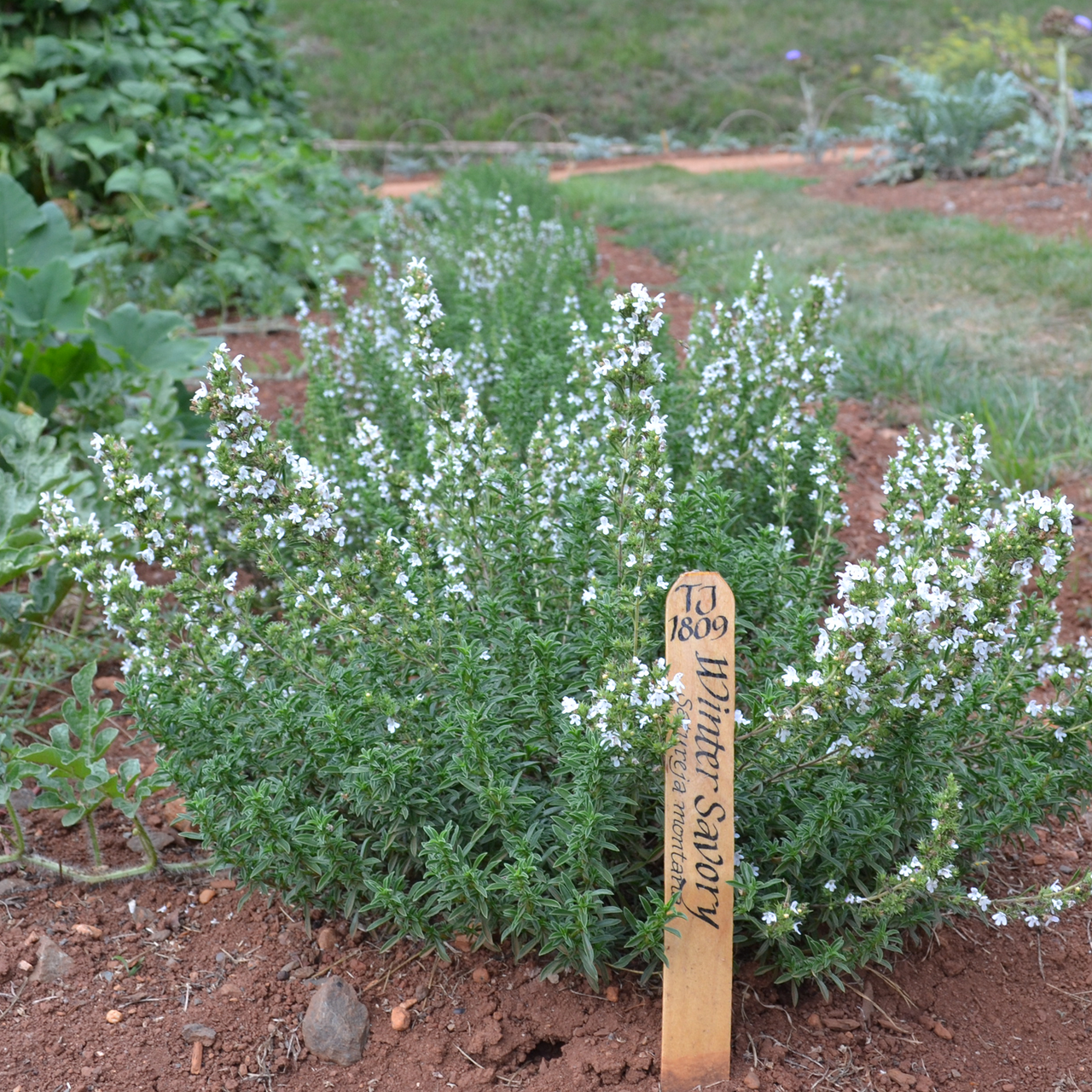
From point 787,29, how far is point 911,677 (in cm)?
2659

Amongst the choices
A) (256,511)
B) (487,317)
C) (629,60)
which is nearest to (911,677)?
(256,511)

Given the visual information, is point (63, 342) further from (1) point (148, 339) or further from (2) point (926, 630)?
(2) point (926, 630)

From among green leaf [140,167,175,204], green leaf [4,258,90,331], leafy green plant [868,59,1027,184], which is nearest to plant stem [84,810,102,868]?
green leaf [4,258,90,331]

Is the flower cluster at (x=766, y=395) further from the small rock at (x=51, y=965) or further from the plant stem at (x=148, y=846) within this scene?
the small rock at (x=51, y=965)

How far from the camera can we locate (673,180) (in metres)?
13.2

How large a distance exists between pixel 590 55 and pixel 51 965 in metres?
23.5

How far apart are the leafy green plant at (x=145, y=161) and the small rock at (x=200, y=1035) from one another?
17.8ft

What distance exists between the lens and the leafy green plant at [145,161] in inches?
275

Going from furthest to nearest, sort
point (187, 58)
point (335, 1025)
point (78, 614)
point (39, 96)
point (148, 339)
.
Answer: point (187, 58)
point (39, 96)
point (148, 339)
point (78, 614)
point (335, 1025)

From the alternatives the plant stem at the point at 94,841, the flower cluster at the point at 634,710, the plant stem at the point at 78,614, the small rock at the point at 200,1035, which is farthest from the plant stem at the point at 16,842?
the flower cluster at the point at 634,710

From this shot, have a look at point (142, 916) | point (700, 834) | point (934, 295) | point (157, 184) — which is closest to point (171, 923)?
point (142, 916)

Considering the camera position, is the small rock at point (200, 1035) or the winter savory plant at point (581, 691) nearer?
the winter savory plant at point (581, 691)

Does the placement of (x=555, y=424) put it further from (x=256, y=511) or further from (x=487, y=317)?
(x=487, y=317)

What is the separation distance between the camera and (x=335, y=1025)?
2.20 meters
